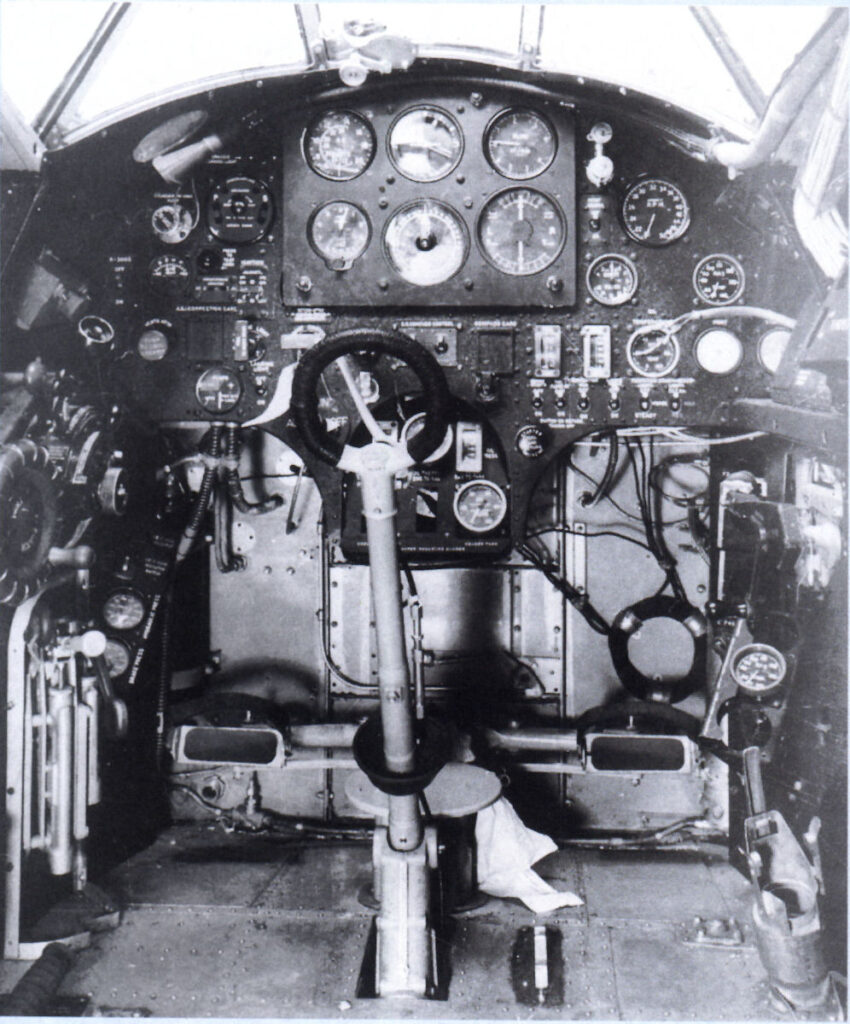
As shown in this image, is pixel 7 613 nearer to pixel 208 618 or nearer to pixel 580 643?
pixel 208 618

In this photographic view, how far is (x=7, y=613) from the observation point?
2.58 meters

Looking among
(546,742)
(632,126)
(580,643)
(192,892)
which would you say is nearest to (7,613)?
(192,892)

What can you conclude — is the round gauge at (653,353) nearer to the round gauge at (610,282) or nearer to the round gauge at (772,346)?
the round gauge at (610,282)

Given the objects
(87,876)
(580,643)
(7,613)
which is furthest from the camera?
(580,643)

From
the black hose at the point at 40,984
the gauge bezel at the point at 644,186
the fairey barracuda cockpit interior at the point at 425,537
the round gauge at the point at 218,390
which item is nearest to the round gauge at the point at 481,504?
the fairey barracuda cockpit interior at the point at 425,537

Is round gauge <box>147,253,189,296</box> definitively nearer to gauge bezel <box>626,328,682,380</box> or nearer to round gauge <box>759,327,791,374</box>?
gauge bezel <box>626,328,682,380</box>

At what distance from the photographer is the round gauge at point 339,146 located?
3105 mm

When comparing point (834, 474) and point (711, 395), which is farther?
point (711, 395)

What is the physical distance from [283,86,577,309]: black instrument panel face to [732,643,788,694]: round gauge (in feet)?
4.25

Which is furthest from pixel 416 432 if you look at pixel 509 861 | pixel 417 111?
pixel 509 861

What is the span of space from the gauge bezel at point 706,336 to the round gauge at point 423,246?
85cm

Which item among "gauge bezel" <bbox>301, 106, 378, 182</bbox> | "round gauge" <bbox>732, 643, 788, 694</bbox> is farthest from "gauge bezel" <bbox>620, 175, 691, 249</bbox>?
"round gauge" <bbox>732, 643, 788, 694</bbox>

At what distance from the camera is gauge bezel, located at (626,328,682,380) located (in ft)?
10.2

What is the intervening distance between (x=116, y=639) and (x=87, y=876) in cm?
76
